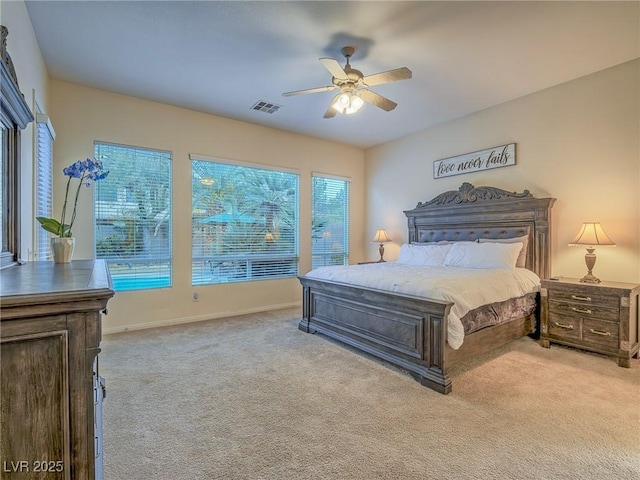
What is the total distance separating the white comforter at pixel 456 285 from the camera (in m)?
2.56

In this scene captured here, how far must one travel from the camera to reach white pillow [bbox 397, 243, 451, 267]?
168 inches

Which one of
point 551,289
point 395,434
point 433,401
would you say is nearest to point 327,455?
point 395,434

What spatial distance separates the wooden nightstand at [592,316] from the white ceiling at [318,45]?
226 centimetres

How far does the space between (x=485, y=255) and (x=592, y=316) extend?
3.67 feet

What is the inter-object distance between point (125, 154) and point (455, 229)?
15.0ft

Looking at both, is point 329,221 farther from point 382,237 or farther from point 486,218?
point 486,218

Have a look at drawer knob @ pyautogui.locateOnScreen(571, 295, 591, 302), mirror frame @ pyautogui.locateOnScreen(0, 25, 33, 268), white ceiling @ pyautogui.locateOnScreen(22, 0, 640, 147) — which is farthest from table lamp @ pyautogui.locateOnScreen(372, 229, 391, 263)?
mirror frame @ pyautogui.locateOnScreen(0, 25, 33, 268)

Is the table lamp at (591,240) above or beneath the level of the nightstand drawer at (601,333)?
above

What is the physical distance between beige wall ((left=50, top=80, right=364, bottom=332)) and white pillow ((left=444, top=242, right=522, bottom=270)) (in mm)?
2501

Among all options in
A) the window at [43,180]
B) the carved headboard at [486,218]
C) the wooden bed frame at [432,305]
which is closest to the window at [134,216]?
the window at [43,180]

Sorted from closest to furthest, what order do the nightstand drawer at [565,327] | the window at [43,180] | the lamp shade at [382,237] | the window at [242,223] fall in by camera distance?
the window at [43,180], the nightstand drawer at [565,327], the window at [242,223], the lamp shade at [382,237]

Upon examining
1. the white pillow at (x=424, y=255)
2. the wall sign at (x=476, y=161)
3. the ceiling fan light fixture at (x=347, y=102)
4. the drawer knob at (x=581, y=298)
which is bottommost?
the drawer knob at (x=581, y=298)

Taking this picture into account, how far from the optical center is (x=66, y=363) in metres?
0.92

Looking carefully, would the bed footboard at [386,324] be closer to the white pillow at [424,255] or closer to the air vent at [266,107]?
the white pillow at [424,255]
